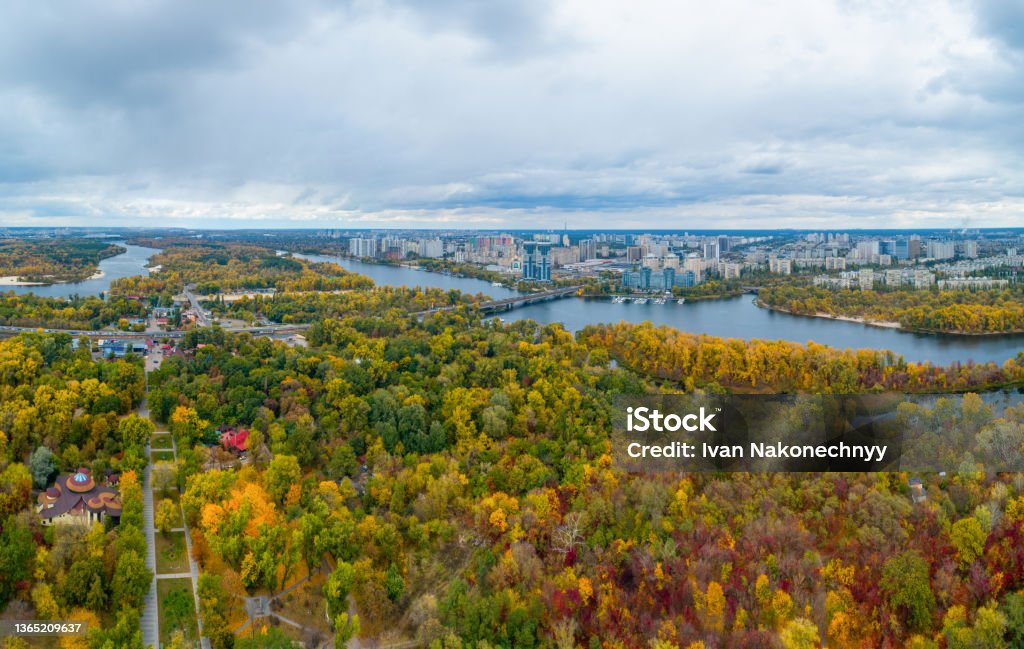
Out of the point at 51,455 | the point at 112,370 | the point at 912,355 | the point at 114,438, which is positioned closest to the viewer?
the point at 51,455

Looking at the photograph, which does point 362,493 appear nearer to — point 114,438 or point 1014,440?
point 114,438

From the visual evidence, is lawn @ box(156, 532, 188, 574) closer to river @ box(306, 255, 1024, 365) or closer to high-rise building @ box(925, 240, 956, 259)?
river @ box(306, 255, 1024, 365)

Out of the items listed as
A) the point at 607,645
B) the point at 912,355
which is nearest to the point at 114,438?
the point at 607,645

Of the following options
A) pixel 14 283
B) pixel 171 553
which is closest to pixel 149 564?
→ pixel 171 553

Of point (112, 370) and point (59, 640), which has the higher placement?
point (112, 370)

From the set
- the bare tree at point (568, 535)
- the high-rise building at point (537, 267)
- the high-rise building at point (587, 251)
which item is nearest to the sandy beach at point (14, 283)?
the high-rise building at point (537, 267)

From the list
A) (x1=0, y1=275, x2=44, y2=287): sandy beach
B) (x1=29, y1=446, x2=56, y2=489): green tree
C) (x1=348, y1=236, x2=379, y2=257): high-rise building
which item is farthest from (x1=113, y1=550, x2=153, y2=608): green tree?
(x1=348, y1=236, x2=379, y2=257): high-rise building

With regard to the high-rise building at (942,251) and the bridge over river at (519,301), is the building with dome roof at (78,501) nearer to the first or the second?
the bridge over river at (519,301)
